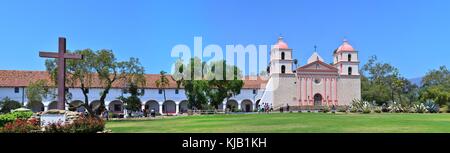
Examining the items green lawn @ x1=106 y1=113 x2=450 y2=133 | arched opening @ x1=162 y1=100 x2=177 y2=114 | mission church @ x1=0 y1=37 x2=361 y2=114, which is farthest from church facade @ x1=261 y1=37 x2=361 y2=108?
green lawn @ x1=106 y1=113 x2=450 y2=133

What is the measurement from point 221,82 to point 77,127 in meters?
40.4

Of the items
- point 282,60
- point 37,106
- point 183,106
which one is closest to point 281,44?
point 282,60

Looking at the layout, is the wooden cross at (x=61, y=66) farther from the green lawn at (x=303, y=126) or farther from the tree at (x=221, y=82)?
the tree at (x=221, y=82)

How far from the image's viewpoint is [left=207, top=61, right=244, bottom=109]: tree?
54562 millimetres

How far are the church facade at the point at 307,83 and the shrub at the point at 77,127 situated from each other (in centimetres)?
5379

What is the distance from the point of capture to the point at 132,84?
42.2m

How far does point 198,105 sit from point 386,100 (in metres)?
29.2

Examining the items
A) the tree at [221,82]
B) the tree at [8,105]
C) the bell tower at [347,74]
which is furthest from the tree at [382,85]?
the tree at [8,105]

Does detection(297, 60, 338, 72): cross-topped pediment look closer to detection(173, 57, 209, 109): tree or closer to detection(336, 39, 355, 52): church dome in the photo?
detection(336, 39, 355, 52): church dome

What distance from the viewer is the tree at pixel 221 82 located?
179 ft

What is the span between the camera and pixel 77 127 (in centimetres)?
1517

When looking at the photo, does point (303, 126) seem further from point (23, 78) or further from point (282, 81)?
point (282, 81)
